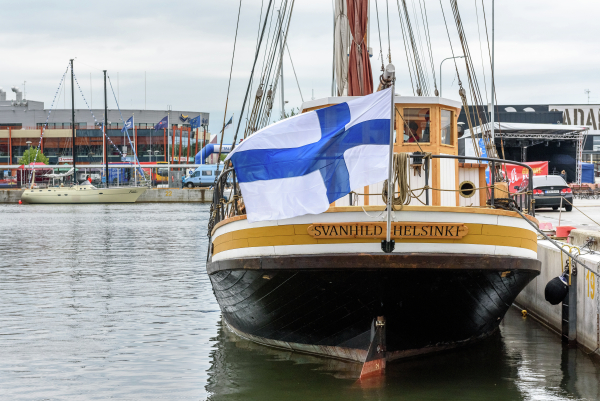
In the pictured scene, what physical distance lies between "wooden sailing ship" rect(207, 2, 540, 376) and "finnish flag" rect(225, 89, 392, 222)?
13.9 inches

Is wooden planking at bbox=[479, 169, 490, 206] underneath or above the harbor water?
above

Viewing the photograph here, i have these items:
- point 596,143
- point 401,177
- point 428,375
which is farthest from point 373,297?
point 596,143

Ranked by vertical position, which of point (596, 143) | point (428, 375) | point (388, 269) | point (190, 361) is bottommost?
point (190, 361)

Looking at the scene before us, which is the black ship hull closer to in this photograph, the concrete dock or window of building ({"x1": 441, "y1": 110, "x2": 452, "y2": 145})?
window of building ({"x1": 441, "y1": 110, "x2": 452, "y2": 145})

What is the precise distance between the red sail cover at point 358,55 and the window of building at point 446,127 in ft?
4.86

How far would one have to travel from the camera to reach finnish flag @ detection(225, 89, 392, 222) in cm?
861

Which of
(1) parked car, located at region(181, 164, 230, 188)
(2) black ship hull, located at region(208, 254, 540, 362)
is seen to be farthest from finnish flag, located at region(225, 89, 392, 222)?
(1) parked car, located at region(181, 164, 230, 188)

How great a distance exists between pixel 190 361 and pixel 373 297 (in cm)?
312

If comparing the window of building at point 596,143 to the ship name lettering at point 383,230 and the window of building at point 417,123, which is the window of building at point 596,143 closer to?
the window of building at point 417,123

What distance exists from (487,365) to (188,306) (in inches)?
282

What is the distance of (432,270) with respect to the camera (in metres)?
8.98

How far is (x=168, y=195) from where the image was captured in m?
68.6

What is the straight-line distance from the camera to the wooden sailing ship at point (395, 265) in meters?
8.86

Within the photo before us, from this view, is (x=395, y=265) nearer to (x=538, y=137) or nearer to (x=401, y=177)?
(x=401, y=177)
